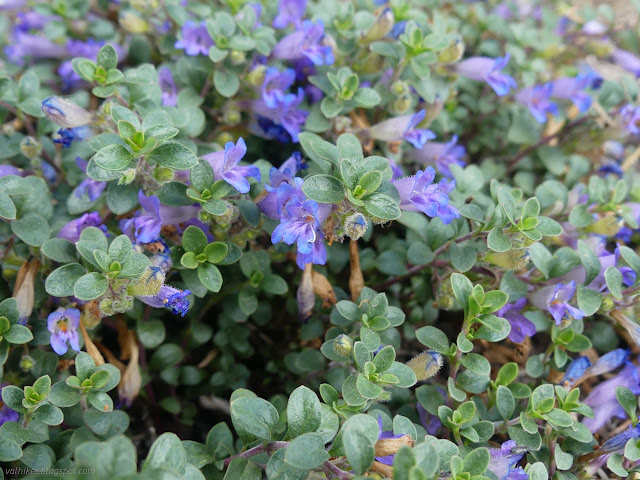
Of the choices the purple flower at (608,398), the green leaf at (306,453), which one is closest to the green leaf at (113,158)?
the green leaf at (306,453)

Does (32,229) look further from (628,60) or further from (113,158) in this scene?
(628,60)

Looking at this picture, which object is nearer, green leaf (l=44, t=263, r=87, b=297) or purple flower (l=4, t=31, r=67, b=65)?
green leaf (l=44, t=263, r=87, b=297)

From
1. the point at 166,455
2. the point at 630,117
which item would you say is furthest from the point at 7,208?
the point at 630,117

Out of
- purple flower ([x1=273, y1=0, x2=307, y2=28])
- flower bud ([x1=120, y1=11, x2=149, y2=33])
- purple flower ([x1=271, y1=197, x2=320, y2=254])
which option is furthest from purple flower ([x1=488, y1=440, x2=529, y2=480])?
flower bud ([x1=120, y1=11, x2=149, y2=33])

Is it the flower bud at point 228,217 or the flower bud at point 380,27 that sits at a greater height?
the flower bud at point 380,27

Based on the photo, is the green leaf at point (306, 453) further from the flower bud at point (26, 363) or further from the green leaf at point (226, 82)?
the green leaf at point (226, 82)

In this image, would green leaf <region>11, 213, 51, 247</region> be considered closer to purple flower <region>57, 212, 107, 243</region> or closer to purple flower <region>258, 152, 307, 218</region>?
purple flower <region>57, 212, 107, 243</region>

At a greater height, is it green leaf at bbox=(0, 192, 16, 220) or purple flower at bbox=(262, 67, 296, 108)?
purple flower at bbox=(262, 67, 296, 108)
